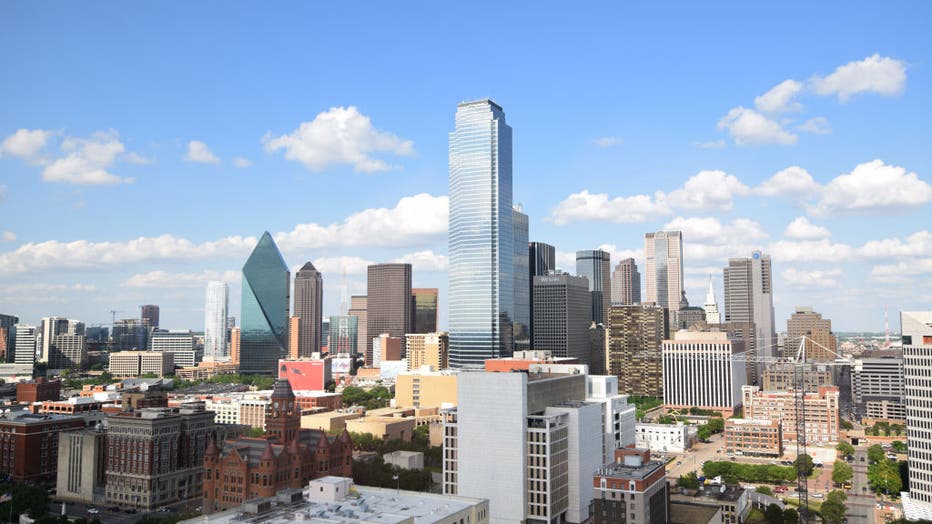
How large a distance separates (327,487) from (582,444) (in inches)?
2026

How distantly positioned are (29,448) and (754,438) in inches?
6582

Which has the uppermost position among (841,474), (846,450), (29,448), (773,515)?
(29,448)

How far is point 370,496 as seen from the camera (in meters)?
79.3

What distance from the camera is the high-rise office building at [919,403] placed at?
125 m

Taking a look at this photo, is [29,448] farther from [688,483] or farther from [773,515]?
[773,515]

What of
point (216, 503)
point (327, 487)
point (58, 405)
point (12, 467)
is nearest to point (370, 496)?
point (327, 487)

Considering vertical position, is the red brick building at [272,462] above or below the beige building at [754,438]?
above

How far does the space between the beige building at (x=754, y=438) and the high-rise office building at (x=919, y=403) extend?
182ft

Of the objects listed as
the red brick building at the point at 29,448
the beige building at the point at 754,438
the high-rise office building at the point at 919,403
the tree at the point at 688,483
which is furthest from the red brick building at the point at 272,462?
the beige building at the point at 754,438

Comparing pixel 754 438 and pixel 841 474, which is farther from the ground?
pixel 754 438

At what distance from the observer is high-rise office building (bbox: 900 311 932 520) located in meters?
125

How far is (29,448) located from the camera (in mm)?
143625

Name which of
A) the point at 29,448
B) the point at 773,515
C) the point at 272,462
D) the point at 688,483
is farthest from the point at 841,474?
the point at 29,448

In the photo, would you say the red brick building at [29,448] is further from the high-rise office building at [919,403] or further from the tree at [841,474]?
the high-rise office building at [919,403]
